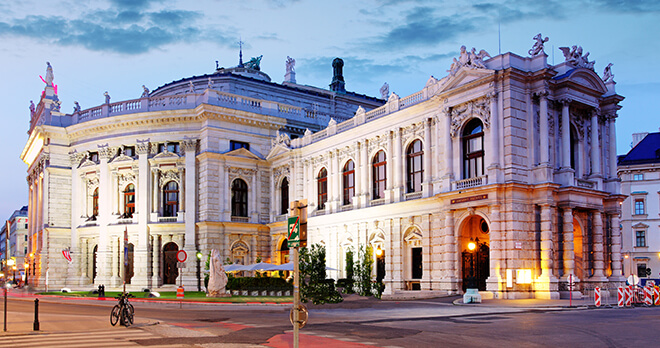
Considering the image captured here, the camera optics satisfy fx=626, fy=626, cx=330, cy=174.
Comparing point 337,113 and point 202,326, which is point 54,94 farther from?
point 202,326

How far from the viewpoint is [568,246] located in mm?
36531

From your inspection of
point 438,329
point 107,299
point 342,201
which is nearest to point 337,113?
point 342,201

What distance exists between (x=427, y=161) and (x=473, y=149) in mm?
3710

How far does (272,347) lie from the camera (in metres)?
16.3

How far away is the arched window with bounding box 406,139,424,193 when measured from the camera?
4350cm

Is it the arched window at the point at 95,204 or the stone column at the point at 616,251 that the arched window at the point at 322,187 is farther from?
the arched window at the point at 95,204

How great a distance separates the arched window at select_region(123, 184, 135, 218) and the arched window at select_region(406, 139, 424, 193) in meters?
28.2

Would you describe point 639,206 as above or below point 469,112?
below

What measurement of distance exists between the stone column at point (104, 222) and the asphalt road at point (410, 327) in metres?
31.6

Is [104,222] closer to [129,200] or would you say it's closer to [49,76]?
[129,200]

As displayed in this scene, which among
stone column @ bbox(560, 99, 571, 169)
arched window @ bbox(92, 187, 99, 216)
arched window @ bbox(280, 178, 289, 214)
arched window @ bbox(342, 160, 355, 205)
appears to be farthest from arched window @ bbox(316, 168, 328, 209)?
arched window @ bbox(92, 187, 99, 216)

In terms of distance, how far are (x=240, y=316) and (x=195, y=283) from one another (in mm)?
29296

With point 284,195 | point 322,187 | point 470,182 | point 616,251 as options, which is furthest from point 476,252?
point 284,195

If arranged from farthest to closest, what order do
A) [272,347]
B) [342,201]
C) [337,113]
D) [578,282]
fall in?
[337,113], [342,201], [578,282], [272,347]
